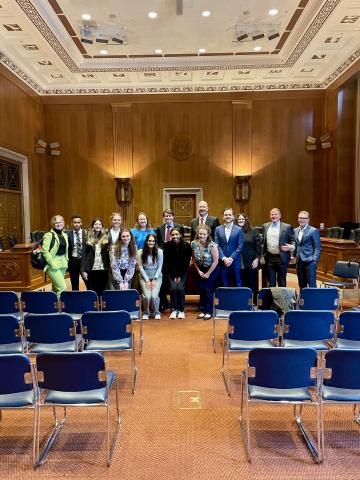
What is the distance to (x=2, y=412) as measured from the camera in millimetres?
2799

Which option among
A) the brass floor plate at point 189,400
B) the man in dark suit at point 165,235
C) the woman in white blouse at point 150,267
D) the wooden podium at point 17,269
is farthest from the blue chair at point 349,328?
the wooden podium at point 17,269

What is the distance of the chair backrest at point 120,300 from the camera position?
378 centimetres

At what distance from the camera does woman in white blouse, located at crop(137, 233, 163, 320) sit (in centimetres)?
484

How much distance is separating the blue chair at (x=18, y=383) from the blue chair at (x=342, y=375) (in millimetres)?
1763

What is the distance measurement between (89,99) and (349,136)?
7.86 m

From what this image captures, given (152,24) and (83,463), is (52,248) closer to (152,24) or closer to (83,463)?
(83,463)

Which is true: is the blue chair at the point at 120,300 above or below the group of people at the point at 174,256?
below

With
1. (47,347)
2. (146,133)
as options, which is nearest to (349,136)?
(146,133)

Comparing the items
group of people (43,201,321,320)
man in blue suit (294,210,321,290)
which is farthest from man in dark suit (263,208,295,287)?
man in blue suit (294,210,321,290)

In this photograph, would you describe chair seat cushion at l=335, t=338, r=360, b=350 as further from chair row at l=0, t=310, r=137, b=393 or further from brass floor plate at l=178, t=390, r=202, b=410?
chair row at l=0, t=310, r=137, b=393

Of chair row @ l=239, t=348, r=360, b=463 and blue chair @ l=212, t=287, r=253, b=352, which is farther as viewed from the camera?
blue chair @ l=212, t=287, r=253, b=352

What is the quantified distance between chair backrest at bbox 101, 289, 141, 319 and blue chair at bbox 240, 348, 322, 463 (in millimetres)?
1878

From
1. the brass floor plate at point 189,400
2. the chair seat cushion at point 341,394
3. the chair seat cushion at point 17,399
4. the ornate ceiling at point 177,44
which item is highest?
the ornate ceiling at point 177,44

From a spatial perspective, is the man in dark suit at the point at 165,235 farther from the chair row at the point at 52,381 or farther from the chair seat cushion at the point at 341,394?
the chair seat cushion at the point at 341,394
